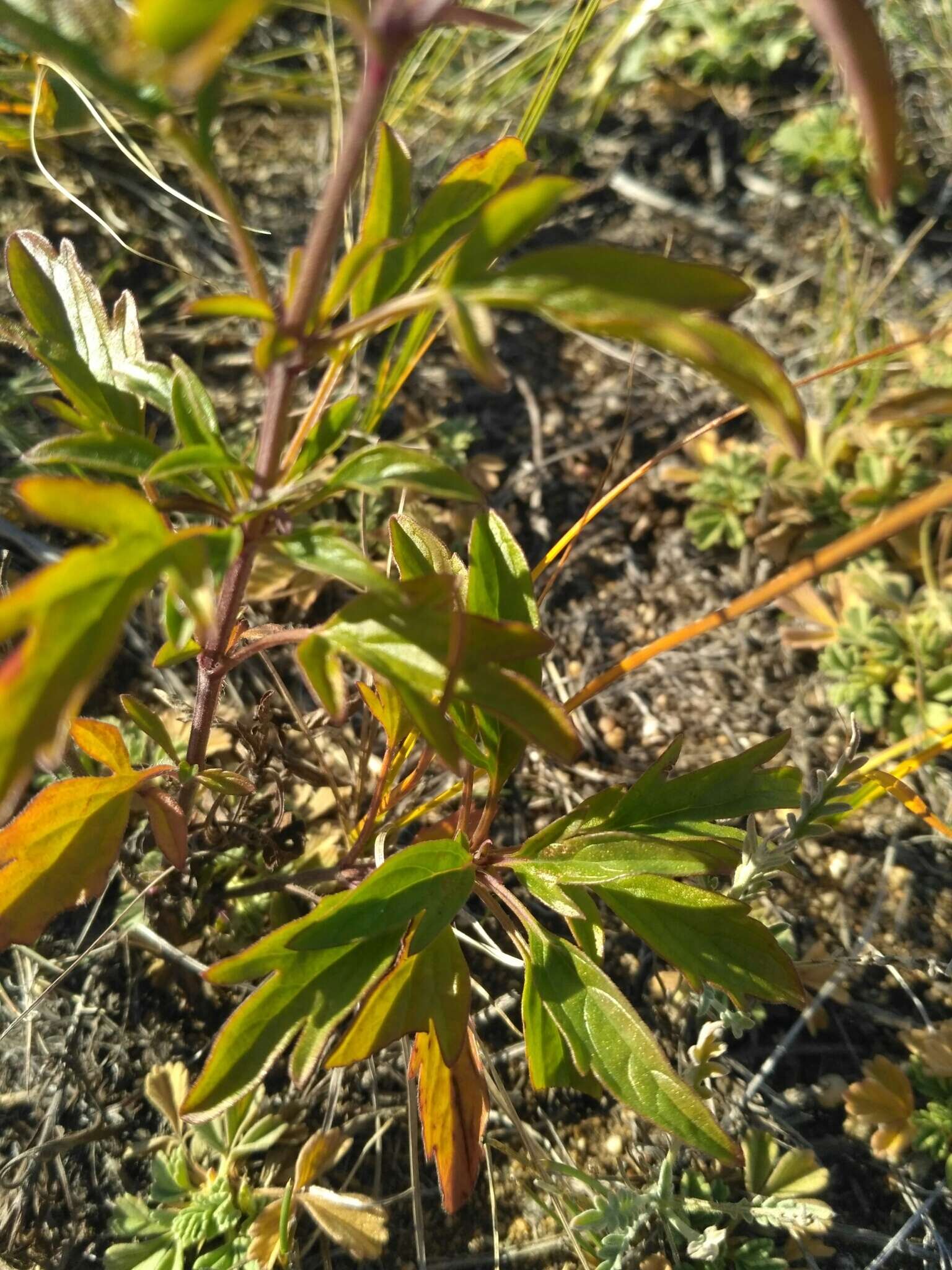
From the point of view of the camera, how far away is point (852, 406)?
A: 2.17 m

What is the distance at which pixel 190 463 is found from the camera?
875 mm

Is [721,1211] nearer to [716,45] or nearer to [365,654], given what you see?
[365,654]

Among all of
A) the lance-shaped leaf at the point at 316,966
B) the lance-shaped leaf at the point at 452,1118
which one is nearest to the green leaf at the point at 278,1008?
the lance-shaped leaf at the point at 316,966

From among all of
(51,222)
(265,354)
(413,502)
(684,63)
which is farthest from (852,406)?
(51,222)

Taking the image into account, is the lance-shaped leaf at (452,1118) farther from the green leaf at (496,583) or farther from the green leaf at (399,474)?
the green leaf at (399,474)

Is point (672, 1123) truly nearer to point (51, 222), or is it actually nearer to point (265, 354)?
point (265, 354)

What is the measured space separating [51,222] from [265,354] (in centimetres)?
184

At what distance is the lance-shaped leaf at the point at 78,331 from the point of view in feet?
3.57

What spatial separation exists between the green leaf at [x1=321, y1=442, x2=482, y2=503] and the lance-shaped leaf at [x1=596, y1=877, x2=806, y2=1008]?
0.60m

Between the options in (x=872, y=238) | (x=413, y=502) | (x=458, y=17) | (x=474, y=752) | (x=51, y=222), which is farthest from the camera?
(x=872, y=238)

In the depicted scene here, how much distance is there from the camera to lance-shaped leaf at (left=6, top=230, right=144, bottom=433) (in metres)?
1.09

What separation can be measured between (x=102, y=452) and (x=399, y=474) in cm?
30

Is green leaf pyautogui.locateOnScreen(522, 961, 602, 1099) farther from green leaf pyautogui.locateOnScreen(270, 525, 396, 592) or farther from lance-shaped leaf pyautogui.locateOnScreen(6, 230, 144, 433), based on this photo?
lance-shaped leaf pyautogui.locateOnScreen(6, 230, 144, 433)

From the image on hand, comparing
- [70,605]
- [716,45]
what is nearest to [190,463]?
[70,605]
